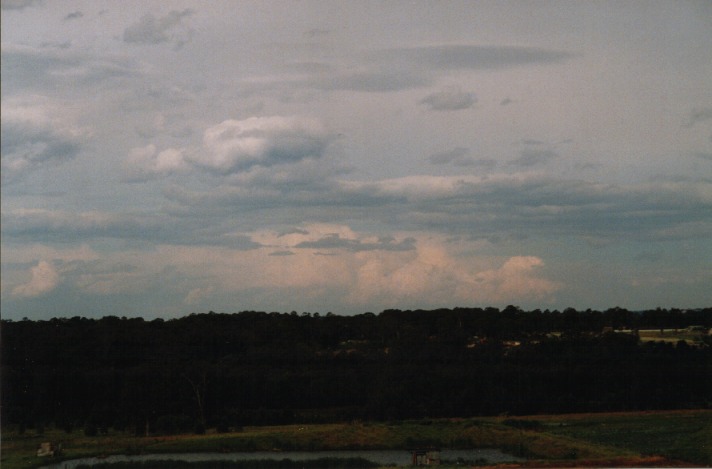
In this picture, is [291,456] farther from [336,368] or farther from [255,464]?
[336,368]

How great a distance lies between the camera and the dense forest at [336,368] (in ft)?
51.1

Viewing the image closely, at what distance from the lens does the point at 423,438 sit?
15.1 metres

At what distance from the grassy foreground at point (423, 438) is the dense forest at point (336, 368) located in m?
0.25

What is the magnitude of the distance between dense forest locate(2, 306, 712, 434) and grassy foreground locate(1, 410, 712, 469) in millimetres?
253

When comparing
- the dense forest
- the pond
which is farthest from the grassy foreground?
the dense forest

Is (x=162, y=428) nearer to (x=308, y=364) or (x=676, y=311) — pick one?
(x=308, y=364)

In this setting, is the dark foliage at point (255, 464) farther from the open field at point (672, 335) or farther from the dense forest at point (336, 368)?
the open field at point (672, 335)

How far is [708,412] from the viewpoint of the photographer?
1589cm

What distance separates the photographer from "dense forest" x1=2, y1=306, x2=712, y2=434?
614 inches

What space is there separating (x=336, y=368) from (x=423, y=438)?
1.96 m

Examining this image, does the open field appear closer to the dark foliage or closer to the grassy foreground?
the grassy foreground

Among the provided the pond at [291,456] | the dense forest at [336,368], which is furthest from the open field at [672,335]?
the pond at [291,456]

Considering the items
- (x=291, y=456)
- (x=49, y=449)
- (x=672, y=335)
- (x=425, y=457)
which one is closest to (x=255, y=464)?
(x=291, y=456)

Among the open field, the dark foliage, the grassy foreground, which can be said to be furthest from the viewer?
the open field
